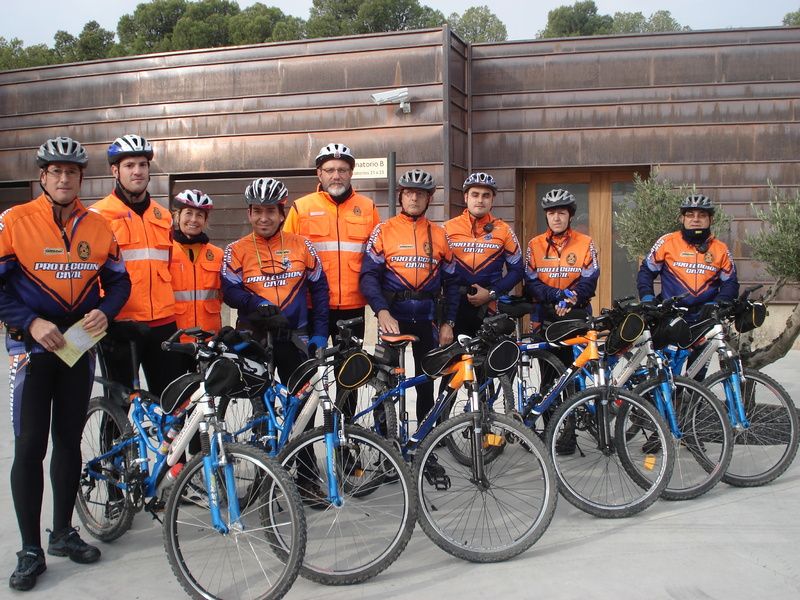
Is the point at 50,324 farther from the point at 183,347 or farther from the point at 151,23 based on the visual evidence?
the point at 151,23

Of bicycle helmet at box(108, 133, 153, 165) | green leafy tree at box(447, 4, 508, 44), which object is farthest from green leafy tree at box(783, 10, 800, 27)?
bicycle helmet at box(108, 133, 153, 165)

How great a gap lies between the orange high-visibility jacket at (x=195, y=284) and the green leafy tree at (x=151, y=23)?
37534 mm

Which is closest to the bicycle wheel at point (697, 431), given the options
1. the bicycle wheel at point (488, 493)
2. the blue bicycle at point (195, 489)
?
the bicycle wheel at point (488, 493)

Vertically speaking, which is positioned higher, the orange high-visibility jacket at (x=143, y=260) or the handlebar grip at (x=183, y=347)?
the orange high-visibility jacket at (x=143, y=260)

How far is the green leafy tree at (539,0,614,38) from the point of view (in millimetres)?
44156

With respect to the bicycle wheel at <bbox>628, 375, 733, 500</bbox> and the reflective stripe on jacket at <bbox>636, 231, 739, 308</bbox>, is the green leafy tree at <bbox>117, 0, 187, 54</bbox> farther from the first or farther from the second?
the bicycle wheel at <bbox>628, 375, 733, 500</bbox>

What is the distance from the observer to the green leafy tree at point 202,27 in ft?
119

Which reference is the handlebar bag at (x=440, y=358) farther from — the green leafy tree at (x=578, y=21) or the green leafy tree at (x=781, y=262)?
the green leafy tree at (x=578, y=21)

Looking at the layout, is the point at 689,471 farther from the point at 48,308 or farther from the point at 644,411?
the point at 48,308

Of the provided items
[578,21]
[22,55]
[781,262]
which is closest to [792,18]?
[578,21]

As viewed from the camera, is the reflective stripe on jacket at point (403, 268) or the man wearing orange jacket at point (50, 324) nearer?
the man wearing orange jacket at point (50, 324)

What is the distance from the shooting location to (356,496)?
12.0 ft

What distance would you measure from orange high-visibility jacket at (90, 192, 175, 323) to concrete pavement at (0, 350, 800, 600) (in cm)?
114

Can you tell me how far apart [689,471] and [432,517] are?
1.87 meters
